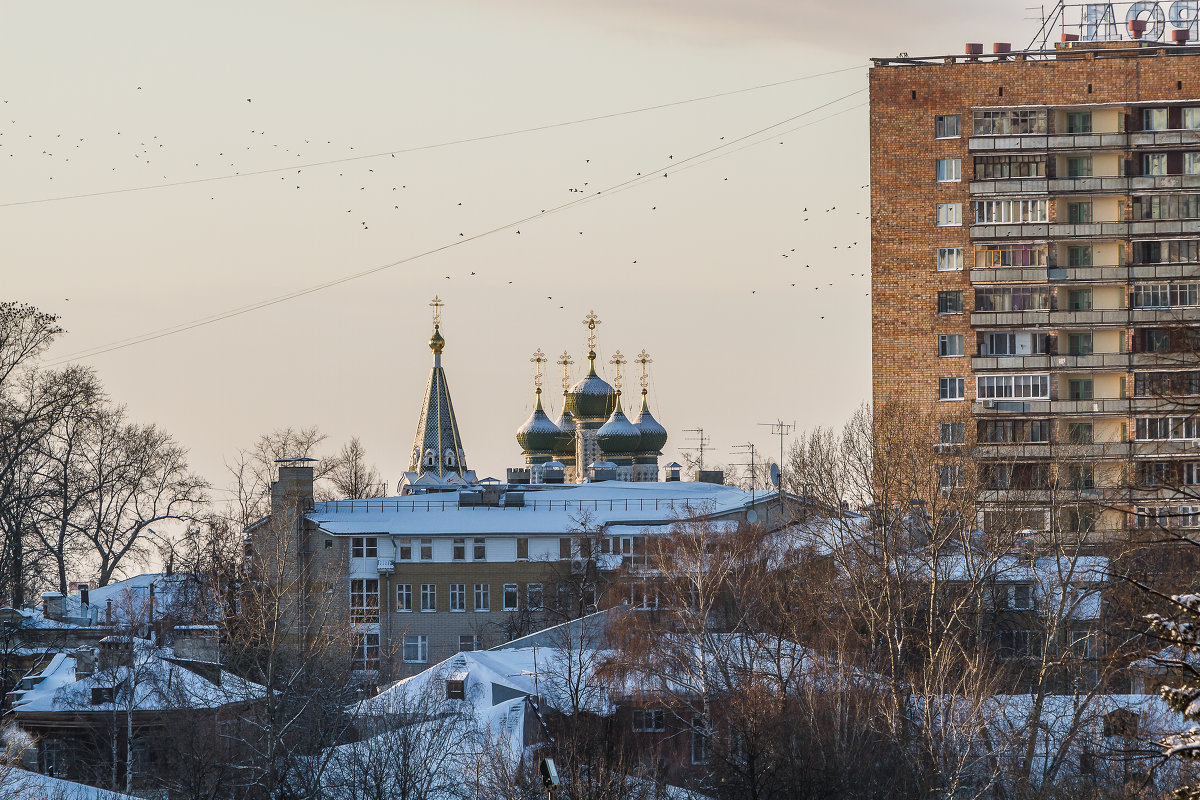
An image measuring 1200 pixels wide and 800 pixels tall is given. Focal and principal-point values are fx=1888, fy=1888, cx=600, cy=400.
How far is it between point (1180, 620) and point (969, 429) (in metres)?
48.9

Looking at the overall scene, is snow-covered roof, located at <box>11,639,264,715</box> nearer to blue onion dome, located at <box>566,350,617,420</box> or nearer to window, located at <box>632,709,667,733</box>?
window, located at <box>632,709,667,733</box>

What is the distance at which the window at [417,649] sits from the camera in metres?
66.2

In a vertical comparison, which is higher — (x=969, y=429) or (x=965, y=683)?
(x=969, y=429)

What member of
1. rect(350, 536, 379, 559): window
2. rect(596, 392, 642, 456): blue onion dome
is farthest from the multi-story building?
rect(596, 392, 642, 456): blue onion dome

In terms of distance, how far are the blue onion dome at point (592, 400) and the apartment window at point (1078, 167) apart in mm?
49363

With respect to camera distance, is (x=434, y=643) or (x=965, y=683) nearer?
(x=965, y=683)

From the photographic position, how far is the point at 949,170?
66.4m

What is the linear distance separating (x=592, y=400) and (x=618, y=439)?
7713 millimetres

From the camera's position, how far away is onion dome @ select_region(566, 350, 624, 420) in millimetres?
112562

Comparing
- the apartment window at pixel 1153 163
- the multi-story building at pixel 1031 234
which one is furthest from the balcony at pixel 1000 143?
the apartment window at pixel 1153 163

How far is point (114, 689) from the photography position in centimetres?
4141

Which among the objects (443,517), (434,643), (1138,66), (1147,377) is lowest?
(434,643)

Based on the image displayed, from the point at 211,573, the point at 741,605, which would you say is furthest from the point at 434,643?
the point at 741,605

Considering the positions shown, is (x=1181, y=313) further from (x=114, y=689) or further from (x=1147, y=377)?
(x=114, y=689)
